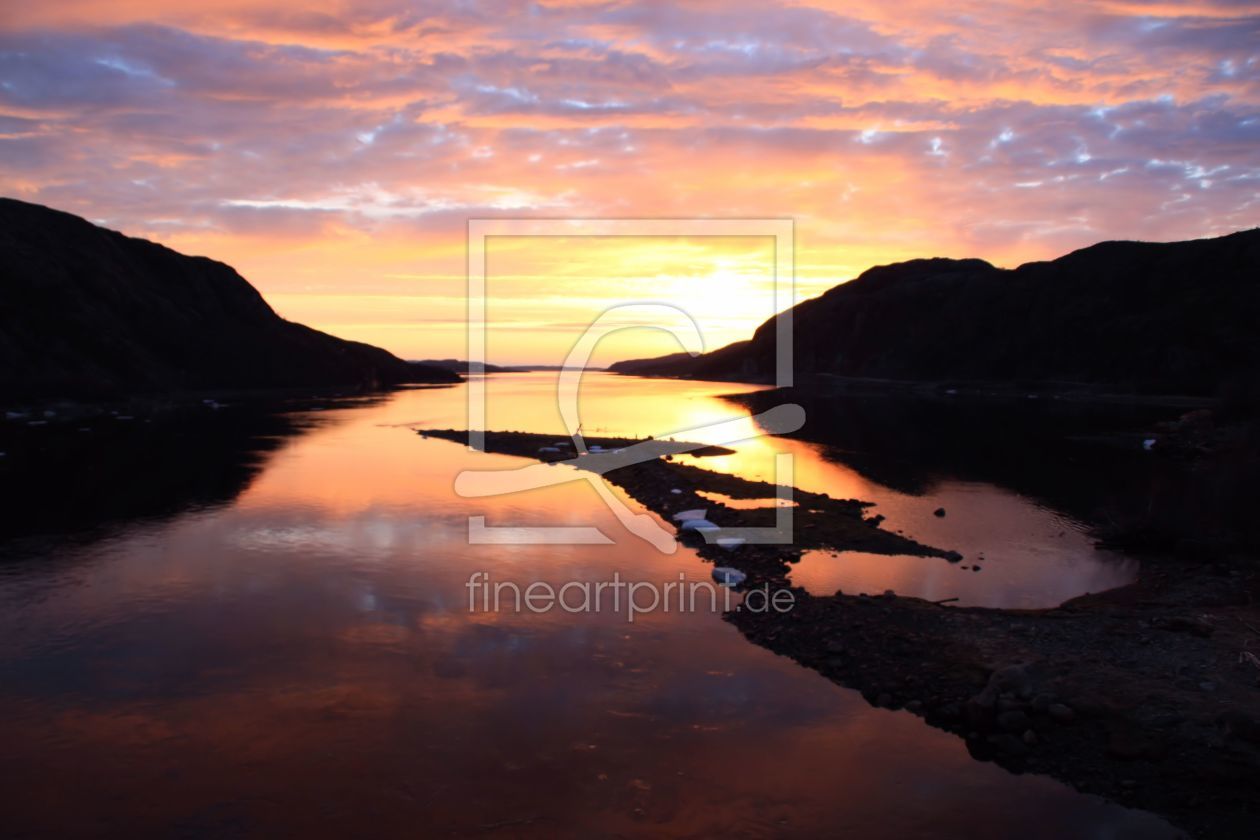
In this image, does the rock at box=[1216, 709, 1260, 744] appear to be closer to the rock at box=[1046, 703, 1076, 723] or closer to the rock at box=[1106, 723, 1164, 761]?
the rock at box=[1106, 723, 1164, 761]

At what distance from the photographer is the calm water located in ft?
42.3

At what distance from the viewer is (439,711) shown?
53.5ft

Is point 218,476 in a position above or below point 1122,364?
below

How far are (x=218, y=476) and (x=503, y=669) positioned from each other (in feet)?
123

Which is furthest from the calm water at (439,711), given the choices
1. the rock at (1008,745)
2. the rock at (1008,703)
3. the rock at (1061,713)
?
the rock at (1061,713)

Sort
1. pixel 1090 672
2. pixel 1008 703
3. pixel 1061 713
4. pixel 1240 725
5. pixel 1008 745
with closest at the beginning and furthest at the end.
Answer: pixel 1240 725 → pixel 1008 745 → pixel 1061 713 → pixel 1008 703 → pixel 1090 672

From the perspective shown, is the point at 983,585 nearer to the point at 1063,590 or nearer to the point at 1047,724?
the point at 1063,590

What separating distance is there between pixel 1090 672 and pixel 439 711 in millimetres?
13213

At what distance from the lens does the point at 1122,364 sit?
134875mm

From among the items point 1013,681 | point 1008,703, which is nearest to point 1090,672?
point 1013,681

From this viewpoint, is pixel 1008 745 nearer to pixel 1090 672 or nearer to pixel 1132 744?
pixel 1132 744

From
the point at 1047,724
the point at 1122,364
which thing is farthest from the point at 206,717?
the point at 1122,364

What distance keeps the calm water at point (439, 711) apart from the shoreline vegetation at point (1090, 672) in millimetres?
708

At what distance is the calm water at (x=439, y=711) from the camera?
42.3 feet
